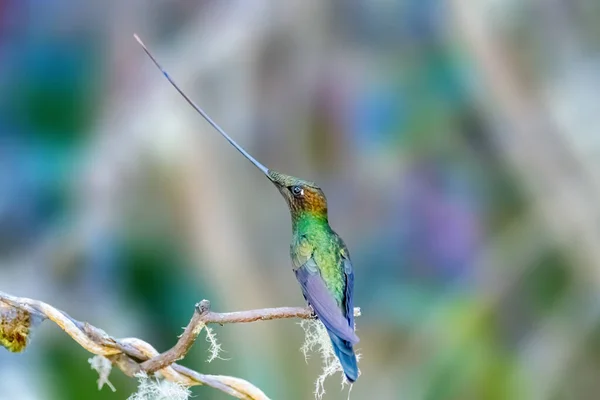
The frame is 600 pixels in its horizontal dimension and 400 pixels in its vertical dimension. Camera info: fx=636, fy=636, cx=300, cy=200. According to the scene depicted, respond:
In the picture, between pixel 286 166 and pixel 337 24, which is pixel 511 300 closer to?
pixel 286 166

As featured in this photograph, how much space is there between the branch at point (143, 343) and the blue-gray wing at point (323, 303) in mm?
12

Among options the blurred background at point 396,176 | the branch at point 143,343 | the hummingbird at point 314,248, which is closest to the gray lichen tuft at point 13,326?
the branch at point 143,343

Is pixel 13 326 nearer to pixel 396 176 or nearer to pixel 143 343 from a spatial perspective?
pixel 143 343

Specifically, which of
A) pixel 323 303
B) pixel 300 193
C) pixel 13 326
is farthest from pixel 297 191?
pixel 13 326

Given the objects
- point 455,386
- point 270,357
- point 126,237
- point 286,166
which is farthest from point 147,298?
point 455,386

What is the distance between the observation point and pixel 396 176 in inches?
53.2

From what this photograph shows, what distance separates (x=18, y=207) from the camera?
4.02 ft

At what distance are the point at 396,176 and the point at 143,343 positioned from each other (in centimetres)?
92

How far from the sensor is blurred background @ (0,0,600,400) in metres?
1.29

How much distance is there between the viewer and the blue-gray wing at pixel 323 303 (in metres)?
0.48

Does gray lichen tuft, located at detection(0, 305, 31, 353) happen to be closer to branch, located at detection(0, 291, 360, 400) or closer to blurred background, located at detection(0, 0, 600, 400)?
branch, located at detection(0, 291, 360, 400)

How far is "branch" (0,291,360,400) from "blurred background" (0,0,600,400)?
2.47 feet

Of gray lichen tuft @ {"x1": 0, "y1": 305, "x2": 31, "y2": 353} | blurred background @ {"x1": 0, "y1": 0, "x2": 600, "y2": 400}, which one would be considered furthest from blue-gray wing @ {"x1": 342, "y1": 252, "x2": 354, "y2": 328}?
blurred background @ {"x1": 0, "y1": 0, "x2": 600, "y2": 400}

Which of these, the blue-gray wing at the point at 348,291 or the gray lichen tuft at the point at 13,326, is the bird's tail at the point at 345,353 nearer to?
the blue-gray wing at the point at 348,291
